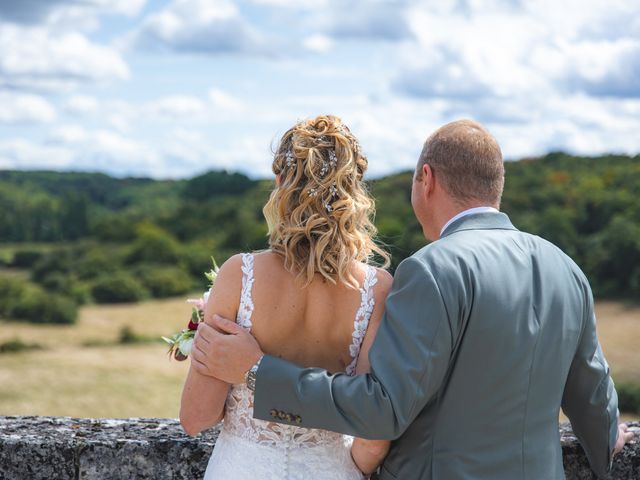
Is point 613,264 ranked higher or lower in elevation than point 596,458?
lower

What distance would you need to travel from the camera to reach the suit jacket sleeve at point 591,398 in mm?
2639

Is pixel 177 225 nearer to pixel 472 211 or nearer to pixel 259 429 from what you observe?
pixel 259 429

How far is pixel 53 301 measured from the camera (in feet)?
203

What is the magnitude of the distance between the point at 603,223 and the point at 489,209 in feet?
151

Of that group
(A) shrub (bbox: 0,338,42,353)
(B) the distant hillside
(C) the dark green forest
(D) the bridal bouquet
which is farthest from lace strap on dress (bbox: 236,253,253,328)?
(A) shrub (bbox: 0,338,42,353)

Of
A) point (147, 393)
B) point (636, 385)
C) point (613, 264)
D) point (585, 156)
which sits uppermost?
point (585, 156)

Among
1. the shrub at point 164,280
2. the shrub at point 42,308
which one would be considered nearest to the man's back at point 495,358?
the shrub at point 42,308

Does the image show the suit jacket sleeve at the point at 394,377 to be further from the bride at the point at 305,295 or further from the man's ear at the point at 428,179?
the man's ear at the point at 428,179

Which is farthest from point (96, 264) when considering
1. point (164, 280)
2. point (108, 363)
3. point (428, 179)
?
point (428, 179)

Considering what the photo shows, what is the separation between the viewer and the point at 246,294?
8.49 feet

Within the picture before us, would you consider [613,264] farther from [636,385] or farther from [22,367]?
[22,367]

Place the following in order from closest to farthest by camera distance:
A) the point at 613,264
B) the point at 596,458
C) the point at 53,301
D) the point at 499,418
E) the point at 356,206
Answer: the point at 499,418
the point at 356,206
the point at 596,458
the point at 613,264
the point at 53,301

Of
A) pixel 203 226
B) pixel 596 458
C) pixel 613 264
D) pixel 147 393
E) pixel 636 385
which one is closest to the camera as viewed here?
pixel 596 458

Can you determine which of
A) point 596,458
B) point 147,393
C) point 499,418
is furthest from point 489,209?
point 147,393
